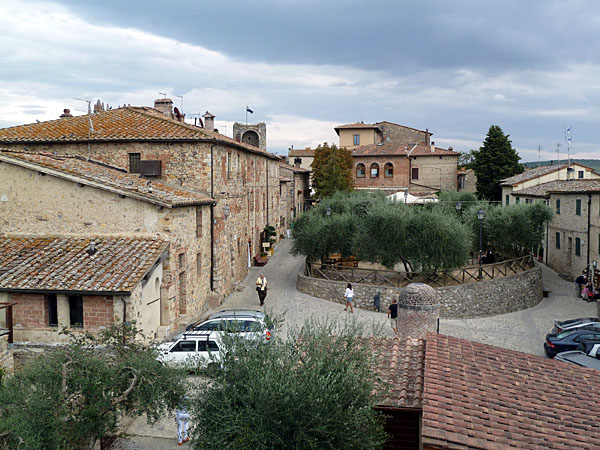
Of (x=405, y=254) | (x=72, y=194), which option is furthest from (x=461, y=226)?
(x=72, y=194)

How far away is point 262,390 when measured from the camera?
7.26 metres

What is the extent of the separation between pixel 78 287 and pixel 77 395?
6.54 meters

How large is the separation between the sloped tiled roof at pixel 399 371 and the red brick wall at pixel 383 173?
4879 cm

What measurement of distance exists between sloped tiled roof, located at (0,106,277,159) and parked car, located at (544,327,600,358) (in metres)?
15.8

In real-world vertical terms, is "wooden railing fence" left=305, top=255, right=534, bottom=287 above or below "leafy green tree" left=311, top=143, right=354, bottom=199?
below

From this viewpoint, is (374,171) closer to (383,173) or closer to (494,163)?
(383,173)

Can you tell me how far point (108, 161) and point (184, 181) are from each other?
3.56 metres

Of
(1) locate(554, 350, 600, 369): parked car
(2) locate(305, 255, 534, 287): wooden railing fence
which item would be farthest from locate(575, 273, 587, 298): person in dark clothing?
(1) locate(554, 350, 600, 369): parked car

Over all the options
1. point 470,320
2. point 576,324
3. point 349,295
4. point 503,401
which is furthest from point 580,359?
point 349,295

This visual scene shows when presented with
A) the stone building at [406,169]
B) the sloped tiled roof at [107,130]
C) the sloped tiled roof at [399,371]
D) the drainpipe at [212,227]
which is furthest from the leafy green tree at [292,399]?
the stone building at [406,169]

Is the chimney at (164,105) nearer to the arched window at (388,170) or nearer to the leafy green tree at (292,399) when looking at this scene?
the leafy green tree at (292,399)

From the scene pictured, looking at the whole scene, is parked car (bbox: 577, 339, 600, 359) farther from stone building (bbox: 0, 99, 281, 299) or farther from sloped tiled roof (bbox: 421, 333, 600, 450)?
stone building (bbox: 0, 99, 281, 299)

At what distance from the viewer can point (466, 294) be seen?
25.3 metres

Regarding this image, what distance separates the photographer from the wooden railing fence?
26.7 meters
